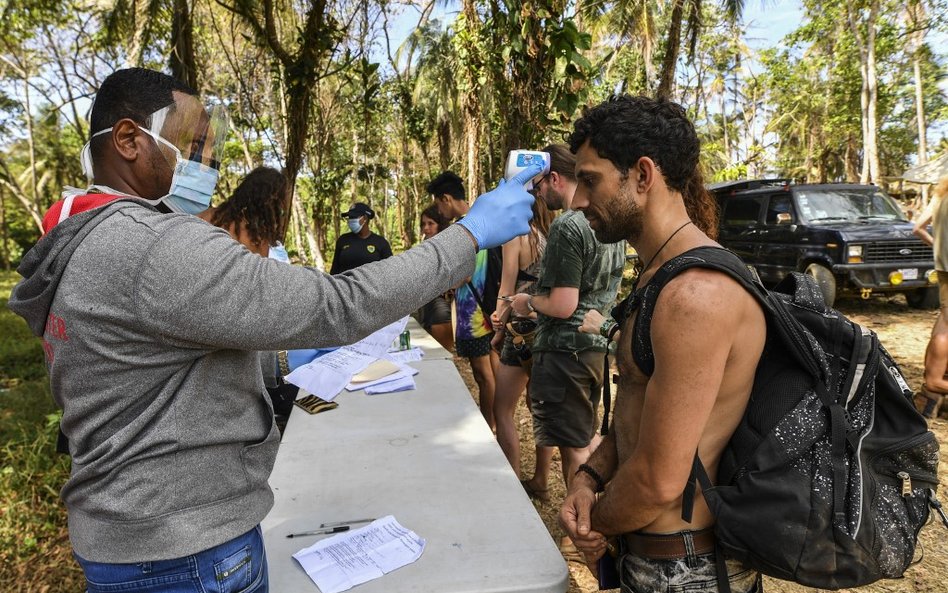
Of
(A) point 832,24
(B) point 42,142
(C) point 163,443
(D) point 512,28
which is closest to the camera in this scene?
(C) point 163,443

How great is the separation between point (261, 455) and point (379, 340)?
1.55 m

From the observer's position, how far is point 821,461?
1.17m

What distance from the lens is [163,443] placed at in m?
1.05

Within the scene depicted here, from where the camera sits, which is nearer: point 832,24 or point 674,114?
point 674,114

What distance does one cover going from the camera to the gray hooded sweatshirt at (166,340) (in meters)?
0.96

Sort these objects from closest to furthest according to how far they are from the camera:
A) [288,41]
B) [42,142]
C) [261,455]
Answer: [261,455] → [288,41] → [42,142]

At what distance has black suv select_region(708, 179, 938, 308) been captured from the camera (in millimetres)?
7719

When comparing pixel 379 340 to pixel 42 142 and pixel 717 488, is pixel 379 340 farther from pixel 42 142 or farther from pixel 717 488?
pixel 42 142

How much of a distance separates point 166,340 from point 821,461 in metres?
1.30

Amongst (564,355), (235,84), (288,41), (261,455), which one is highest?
(235,84)

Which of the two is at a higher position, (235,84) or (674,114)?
(235,84)

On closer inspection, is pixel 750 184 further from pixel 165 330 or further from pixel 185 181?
pixel 165 330

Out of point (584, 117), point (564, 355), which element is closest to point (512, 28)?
point (564, 355)

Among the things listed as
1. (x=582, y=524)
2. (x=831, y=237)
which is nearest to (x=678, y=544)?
(x=582, y=524)
